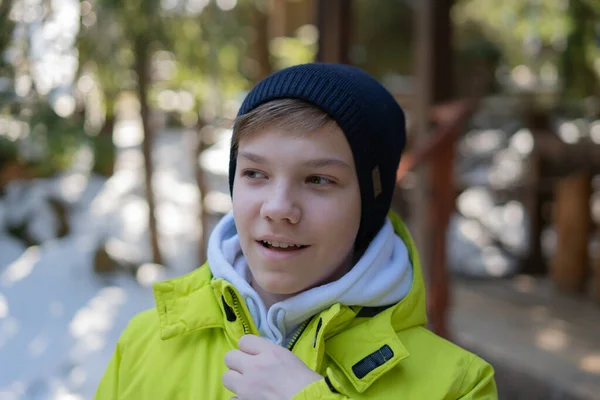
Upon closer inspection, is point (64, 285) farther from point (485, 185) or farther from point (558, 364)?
point (485, 185)

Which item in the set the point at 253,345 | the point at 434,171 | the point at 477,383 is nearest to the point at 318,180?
the point at 253,345

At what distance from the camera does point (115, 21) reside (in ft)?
15.1

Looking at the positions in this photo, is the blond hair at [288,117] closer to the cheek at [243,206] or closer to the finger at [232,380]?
the cheek at [243,206]

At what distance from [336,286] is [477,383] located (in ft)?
0.90

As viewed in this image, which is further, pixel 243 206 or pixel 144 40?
pixel 144 40

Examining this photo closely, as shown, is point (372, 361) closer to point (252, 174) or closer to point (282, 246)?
point (282, 246)

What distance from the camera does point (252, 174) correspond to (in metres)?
1.15

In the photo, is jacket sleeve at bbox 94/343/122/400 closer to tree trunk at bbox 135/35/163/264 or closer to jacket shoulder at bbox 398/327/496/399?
jacket shoulder at bbox 398/327/496/399

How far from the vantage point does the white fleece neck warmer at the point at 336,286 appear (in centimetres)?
111

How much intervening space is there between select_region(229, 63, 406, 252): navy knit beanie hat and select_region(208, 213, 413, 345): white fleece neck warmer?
6 cm

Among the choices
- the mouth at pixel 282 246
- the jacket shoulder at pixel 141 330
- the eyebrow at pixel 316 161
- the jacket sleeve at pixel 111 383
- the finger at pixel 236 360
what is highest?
the eyebrow at pixel 316 161

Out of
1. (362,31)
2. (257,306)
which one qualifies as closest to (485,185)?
(362,31)

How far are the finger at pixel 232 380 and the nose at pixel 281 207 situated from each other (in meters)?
0.24

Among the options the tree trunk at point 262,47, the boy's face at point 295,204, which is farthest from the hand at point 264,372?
the tree trunk at point 262,47
